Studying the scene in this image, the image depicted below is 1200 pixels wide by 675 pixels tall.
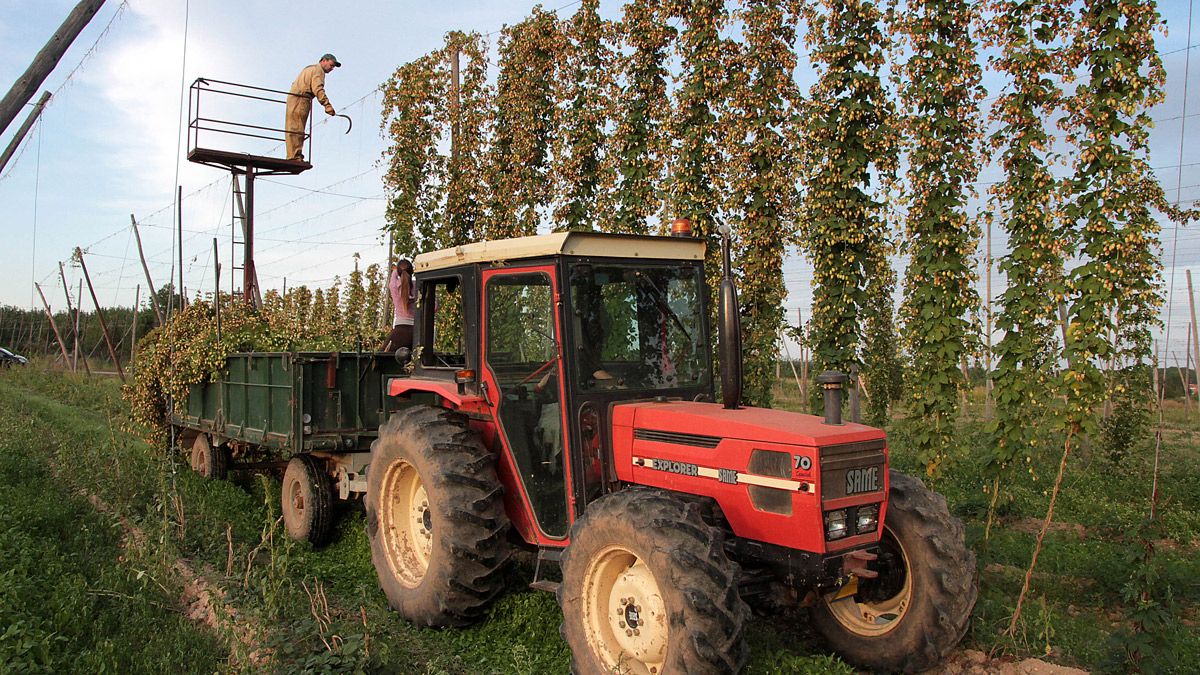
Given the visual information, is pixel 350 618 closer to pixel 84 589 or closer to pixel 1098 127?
pixel 84 589

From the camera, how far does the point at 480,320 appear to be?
5.65 metres

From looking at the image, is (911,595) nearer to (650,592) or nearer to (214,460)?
(650,592)

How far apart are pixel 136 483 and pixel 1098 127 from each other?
34.3 feet

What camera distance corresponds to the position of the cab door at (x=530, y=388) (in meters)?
5.14

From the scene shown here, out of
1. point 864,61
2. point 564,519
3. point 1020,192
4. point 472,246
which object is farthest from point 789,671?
point 864,61

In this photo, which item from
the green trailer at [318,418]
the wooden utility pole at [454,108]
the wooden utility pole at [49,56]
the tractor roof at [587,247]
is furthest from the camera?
the wooden utility pole at [454,108]

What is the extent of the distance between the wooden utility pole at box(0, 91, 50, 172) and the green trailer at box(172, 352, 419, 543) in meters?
3.13

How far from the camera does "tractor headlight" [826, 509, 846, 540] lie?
4.29m

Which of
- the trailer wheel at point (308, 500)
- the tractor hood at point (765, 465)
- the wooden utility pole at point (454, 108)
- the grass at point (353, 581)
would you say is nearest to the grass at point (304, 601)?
the grass at point (353, 581)

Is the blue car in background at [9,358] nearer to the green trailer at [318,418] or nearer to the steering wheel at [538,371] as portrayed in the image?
the green trailer at [318,418]

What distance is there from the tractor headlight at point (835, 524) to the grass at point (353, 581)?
0.78 m

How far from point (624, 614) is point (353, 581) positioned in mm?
3205

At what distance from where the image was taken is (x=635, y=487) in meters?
4.84

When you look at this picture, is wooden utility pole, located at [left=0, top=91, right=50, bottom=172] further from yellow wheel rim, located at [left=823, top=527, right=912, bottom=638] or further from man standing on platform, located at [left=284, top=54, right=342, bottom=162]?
yellow wheel rim, located at [left=823, top=527, right=912, bottom=638]
